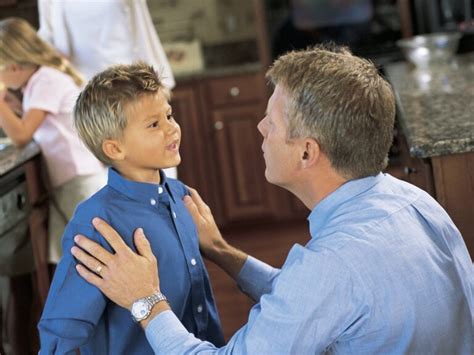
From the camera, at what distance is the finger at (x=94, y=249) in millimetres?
1669

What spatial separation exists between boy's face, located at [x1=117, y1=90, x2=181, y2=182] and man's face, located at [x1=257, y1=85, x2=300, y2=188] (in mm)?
301

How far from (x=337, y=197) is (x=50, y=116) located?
1.75m

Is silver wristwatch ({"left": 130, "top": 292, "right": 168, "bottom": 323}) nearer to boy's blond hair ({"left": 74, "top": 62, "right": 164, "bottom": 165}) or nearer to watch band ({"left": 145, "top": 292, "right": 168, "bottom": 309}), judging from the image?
watch band ({"left": 145, "top": 292, "right": 168, "bottom": 309})

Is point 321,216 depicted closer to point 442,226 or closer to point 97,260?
point 442,226

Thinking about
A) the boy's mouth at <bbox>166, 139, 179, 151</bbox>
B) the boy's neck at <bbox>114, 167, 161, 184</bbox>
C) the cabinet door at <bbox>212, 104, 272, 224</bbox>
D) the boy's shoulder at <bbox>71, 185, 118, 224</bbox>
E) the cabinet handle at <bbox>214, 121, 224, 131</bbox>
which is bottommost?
the cabinet door at <bbox>212, 104, 272, 224</bbox>

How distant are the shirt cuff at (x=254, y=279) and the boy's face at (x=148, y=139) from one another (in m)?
0.29

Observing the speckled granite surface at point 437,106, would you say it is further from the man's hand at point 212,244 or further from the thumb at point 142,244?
the thumb at point 142,244

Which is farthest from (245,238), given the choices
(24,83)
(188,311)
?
(188,311)

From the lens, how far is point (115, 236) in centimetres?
171

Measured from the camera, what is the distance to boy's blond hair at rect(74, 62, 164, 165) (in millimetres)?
1794

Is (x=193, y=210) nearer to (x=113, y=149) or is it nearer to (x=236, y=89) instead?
(x=113, y=149)

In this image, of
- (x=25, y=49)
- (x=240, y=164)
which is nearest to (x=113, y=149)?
(x=25, y=49)

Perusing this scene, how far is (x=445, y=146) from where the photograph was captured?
2158mm

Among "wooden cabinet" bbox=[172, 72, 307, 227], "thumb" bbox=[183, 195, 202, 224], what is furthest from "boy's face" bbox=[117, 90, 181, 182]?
"wooden cabinet" bbox=[172, 72, 307, 227]
